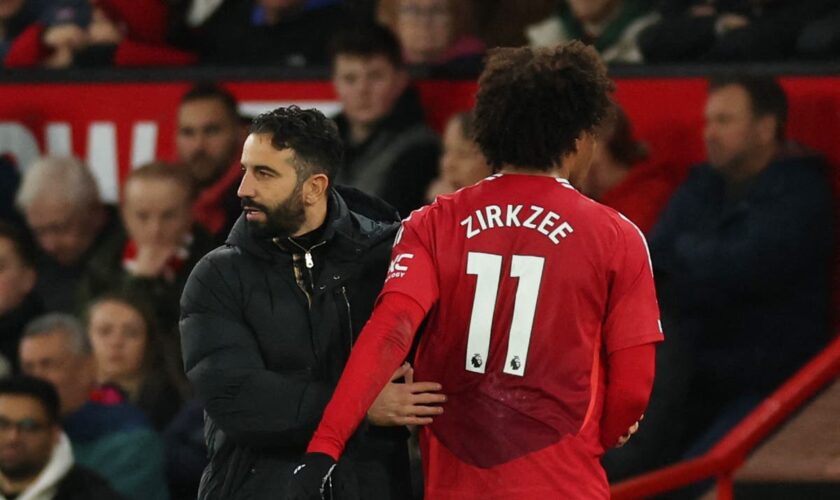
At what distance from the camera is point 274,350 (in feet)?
12.5

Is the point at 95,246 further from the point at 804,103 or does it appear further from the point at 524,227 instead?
the point at 524,227

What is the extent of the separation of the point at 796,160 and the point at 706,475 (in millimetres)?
1556

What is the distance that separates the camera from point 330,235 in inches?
151

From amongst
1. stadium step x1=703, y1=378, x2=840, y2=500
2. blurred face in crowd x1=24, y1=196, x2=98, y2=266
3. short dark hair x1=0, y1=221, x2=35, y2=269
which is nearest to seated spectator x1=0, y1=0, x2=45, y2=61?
blurred face in crowd x1=24, y1=196, x2=98, y2=266

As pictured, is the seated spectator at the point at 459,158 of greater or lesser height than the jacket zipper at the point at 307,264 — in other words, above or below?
above

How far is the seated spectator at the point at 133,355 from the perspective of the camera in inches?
269

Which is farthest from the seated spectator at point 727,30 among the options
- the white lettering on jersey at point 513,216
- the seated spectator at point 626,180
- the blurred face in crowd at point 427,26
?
the white lettering on jersey at point 513,216

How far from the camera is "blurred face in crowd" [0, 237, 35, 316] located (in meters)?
7.32

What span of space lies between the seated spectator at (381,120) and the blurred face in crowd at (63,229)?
133cm

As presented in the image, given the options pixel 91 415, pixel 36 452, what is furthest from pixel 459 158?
pixel 36 452

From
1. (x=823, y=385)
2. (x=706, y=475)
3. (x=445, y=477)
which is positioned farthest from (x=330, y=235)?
(x=823, y=385)

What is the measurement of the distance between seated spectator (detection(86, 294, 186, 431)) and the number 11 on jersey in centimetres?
336

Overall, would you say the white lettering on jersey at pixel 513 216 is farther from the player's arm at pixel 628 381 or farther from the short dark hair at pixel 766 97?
the short dark hair at pixel 766 97

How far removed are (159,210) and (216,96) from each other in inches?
20.3
